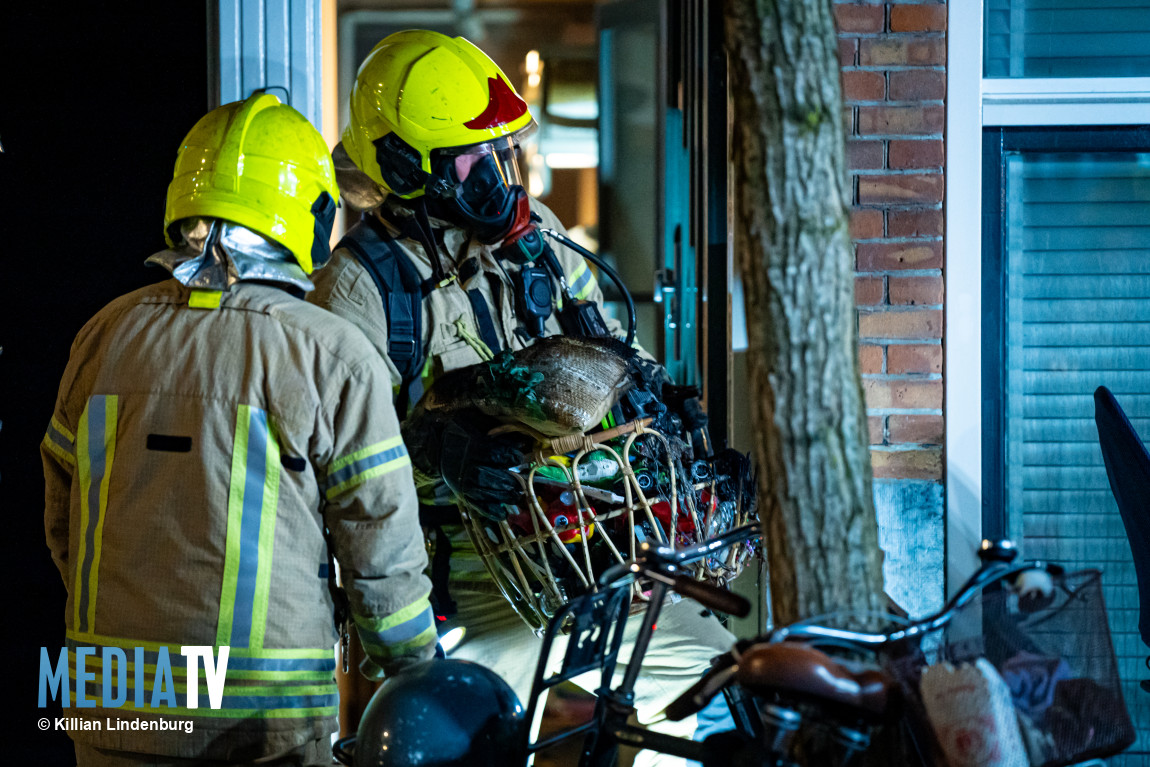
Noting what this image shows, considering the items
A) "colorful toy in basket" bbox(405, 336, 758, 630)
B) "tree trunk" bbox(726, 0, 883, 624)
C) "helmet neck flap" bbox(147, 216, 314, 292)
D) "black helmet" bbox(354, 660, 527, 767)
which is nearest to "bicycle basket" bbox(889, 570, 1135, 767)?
"tree trunk" bbox(726, 0, 883, 624)

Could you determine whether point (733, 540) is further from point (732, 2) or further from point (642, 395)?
point (732, 2)

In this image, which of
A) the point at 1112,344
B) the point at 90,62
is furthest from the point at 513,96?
the point at 1112,344

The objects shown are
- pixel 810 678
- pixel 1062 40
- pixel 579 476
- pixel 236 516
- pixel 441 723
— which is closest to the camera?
pixel 810 678

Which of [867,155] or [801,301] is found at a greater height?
[867,155]

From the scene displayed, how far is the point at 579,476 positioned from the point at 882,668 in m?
0.78

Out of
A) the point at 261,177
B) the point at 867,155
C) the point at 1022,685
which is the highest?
the point at 867,155

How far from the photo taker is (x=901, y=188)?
310cm

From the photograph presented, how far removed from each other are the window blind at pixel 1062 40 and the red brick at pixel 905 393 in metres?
1.09

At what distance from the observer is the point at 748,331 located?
4.65ft

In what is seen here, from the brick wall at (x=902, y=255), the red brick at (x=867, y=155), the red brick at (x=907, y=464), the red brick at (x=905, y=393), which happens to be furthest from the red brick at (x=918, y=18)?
A: the red brick at (x=907, y=464)

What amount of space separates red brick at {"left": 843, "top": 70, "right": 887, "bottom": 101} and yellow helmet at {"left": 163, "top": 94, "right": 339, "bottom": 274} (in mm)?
1807

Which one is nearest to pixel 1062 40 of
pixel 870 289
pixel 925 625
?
pixel 870 289

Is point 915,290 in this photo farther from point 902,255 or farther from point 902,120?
point 902,120

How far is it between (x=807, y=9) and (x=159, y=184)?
2.41 meters
